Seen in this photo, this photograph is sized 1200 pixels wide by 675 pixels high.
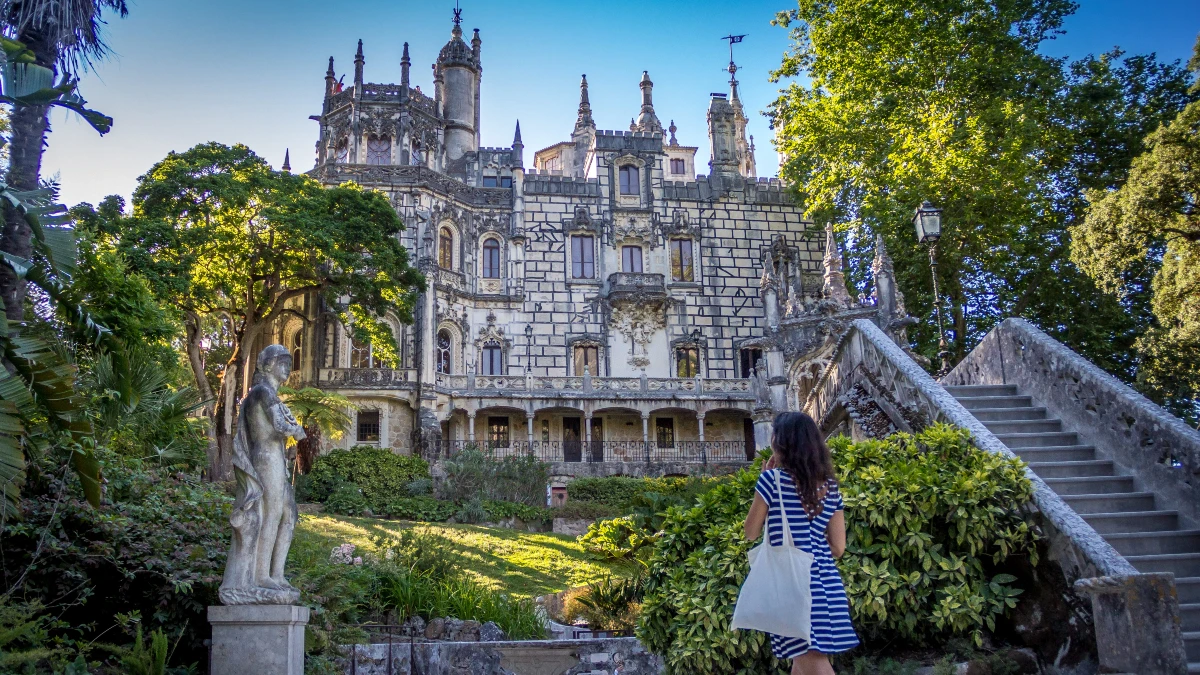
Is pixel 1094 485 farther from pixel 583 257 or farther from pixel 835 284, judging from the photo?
pixel 583 257

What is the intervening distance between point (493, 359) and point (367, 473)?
424 inches

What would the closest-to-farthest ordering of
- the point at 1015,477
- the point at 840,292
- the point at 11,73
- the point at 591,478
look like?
1. the point at 1015,477
2. the point at 11,73
3. the point at 840,292
4. the point at 591,478

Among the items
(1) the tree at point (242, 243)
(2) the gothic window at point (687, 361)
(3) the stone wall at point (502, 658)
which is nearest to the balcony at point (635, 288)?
(2) the gothic window at point (687, 361)

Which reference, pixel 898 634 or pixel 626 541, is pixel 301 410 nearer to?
pixel 626 541

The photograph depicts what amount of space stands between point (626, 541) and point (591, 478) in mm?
19563

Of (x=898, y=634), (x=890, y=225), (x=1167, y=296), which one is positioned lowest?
(x=898, y=634)

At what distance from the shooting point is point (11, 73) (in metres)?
9.32

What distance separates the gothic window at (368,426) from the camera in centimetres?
3475

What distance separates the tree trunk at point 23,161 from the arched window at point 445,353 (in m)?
26.3

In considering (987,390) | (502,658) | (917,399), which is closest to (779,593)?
(502,658)

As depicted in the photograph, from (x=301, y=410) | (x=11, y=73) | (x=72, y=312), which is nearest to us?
(x=11, y=73)

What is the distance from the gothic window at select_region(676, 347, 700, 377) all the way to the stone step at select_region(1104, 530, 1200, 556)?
104ft

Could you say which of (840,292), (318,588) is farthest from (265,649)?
(840,292)

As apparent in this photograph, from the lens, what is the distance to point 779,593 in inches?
Result: 200
